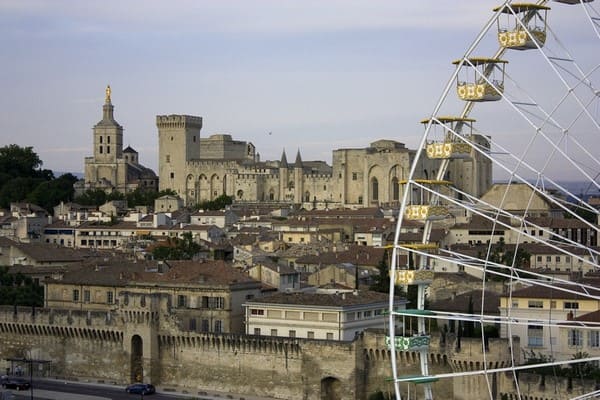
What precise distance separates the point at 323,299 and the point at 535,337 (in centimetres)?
943

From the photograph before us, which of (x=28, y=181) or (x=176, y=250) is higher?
→ (x=28, y=181)

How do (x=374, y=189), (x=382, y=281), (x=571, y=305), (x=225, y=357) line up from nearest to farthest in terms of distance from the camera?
(x=571, y=305), (x=225, y=357), (x=382, y=281), (x=374, y=189)

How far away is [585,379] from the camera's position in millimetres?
49969

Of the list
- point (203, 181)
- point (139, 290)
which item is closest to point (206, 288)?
point (139, 290)

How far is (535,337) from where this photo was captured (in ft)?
192

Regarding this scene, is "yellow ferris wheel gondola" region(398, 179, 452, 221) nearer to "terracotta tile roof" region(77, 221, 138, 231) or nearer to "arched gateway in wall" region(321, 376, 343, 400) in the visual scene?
"arched gateway in wall" region(321, 376, 343, 400)

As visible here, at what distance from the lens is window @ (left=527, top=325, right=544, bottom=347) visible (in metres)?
58.4

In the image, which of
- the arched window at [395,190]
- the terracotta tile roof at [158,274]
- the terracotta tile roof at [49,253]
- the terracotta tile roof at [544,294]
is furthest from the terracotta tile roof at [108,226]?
the terracotta tile roof at [544,294]

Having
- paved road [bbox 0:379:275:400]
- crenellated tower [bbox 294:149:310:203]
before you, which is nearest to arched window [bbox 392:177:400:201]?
crenellated tower [bbox 294:149:310:203]

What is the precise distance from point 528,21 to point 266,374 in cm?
2606

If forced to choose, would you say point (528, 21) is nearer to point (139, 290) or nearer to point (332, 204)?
point (139, 290)

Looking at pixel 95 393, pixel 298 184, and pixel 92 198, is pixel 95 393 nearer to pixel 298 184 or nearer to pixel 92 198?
pixel 92 198

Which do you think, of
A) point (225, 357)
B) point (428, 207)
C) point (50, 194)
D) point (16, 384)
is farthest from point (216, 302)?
point (50, 194)

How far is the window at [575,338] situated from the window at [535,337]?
1.92m
